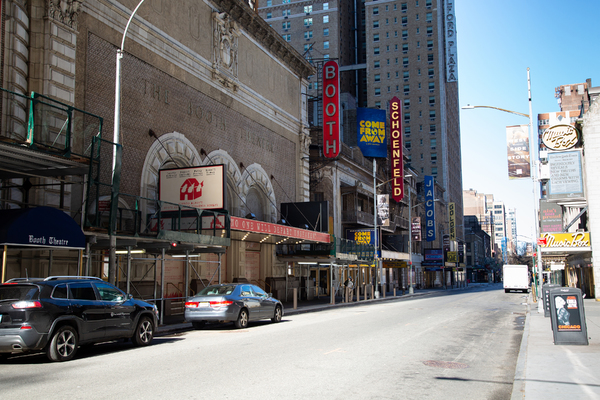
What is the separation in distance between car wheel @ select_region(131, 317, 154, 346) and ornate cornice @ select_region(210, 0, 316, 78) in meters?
20.3

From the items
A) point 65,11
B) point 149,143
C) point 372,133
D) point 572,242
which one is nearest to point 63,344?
point 65,11

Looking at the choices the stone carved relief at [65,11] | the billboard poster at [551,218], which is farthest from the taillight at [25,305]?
the billboard poster at [551,218]

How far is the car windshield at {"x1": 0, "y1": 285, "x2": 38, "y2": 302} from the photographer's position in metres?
10.6

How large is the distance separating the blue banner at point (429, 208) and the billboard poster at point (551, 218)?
36.1 m

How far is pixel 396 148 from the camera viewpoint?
5991 cm

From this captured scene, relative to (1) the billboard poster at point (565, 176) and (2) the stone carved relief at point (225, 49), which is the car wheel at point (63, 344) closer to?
(2) the stone carved relief at point (225, 49)

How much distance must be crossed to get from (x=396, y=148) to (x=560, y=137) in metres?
25.2

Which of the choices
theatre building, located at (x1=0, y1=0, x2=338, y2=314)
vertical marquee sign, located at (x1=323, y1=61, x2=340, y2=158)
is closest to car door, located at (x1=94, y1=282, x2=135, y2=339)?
theatre building, located at (x1=0, y1=0, x2=338, y2=314)

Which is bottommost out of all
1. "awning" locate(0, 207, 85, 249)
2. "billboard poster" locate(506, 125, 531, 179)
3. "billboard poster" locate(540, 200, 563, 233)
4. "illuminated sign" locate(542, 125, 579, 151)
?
"awning" locate(0, 207, 85, 249)

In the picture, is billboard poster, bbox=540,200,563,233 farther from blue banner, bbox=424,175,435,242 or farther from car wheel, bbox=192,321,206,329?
blue banner, bbox=424,175,435,242

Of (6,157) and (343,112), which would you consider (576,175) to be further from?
(343,112)

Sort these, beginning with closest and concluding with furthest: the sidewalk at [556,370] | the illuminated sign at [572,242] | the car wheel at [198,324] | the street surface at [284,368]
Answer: the sidewalk at [556,370] → the street surface at [284,368] → the car wheel at [198,324] → the illuminated sign at [572,242]

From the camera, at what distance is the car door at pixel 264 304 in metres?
19.0

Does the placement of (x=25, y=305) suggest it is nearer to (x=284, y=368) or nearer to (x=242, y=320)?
(x=284, y=368)
